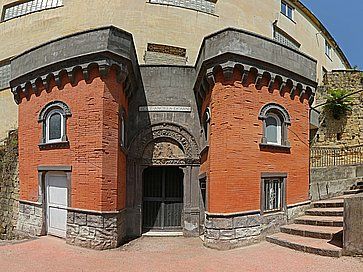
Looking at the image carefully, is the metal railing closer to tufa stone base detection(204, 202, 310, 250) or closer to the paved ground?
tufa stone base detection(204, 202, 310, 250)

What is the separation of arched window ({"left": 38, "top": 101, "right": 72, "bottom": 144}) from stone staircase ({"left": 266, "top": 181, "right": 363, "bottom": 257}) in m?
7.03

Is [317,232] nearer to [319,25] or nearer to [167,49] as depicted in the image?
[167,49]

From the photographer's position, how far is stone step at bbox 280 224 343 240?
372 inches

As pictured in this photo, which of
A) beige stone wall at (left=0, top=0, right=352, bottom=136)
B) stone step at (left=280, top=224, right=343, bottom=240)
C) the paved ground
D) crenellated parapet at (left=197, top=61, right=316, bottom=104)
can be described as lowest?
the paved ground

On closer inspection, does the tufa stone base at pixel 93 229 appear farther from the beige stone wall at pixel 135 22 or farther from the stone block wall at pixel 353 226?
the beige stone wall at pixel 135 22

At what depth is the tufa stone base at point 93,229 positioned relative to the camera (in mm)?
10117

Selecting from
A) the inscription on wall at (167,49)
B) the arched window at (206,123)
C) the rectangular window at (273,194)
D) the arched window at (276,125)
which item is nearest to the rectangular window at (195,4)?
the inscription on wall at (167,49)

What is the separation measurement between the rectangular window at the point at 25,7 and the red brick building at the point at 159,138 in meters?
7.03

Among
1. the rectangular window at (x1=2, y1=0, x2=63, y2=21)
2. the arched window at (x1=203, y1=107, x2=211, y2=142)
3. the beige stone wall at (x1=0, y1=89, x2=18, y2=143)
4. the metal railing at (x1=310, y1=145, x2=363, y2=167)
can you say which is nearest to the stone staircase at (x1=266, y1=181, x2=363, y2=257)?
the arched window at (x1=203, y1=107, x2=211, y2=142)

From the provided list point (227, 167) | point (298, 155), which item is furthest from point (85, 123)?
point (298, 155)

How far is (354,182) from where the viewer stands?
14.2 metres

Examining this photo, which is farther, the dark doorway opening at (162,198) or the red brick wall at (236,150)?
the dark doorway opening at (162,198)

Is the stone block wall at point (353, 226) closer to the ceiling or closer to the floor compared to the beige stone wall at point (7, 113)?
closer to the floor

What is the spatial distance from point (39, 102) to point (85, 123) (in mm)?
2378
